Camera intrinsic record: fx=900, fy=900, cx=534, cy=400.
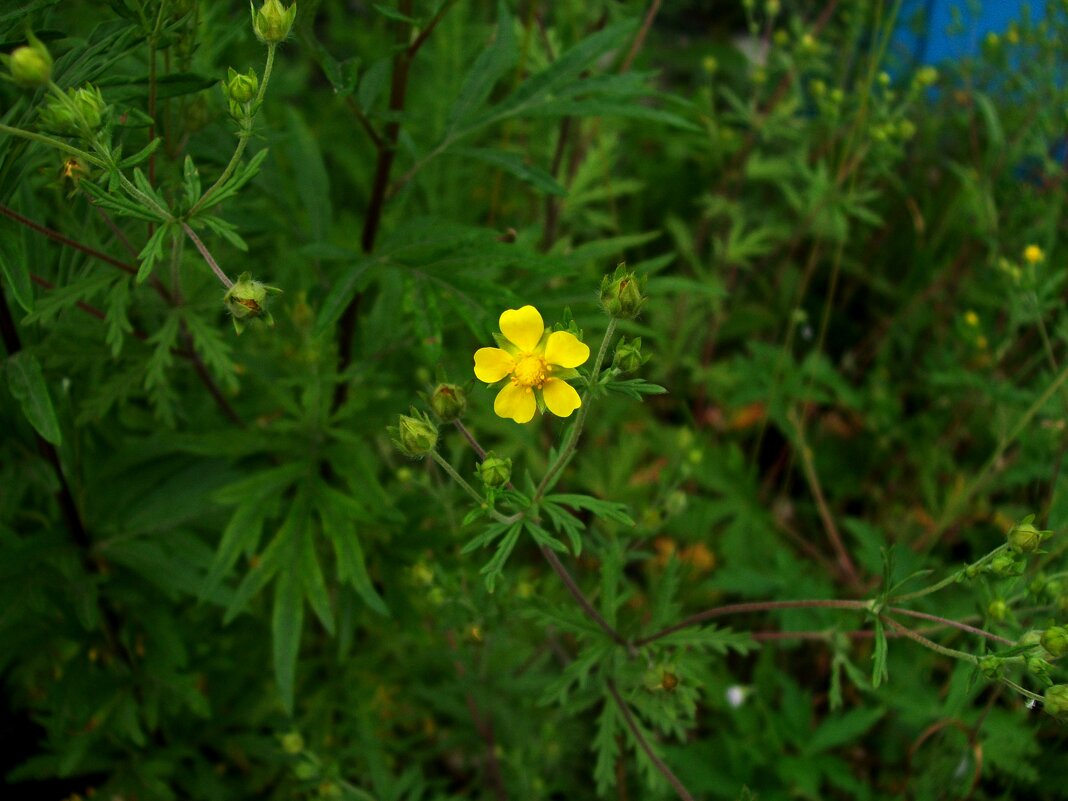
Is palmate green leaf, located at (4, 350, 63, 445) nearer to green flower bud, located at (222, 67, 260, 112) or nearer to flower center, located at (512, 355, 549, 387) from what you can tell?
green flower bud, located at (222, 67, 260, 112)

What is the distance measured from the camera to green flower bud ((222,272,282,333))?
1367 millimetres

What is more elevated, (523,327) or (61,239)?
(523,327)

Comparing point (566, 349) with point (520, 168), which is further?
point (520, 168)

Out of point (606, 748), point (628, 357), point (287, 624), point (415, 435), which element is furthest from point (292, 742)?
point (628, 357)

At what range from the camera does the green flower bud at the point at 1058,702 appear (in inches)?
56.4

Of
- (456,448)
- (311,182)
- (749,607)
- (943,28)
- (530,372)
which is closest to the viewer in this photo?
(530,372)

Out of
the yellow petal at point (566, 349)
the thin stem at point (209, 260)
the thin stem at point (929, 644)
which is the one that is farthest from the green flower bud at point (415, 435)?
the thin stem at point (929, 644)

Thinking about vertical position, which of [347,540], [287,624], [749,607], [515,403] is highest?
[515,403]

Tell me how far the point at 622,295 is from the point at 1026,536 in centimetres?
79

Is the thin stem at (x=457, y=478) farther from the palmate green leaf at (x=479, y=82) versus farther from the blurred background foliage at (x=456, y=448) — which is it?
the palmate green leaf at (x=479, y=82)

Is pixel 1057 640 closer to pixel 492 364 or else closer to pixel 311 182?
pixel 492 364

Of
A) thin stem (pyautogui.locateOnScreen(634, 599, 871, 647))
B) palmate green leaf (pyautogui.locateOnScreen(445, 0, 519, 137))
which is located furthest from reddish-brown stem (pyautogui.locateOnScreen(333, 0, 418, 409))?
thin stem (pyautogui.locateOnScreen(634, 599, 871, 647))

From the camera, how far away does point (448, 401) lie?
4.77ft

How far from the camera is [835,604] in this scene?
167 cm
